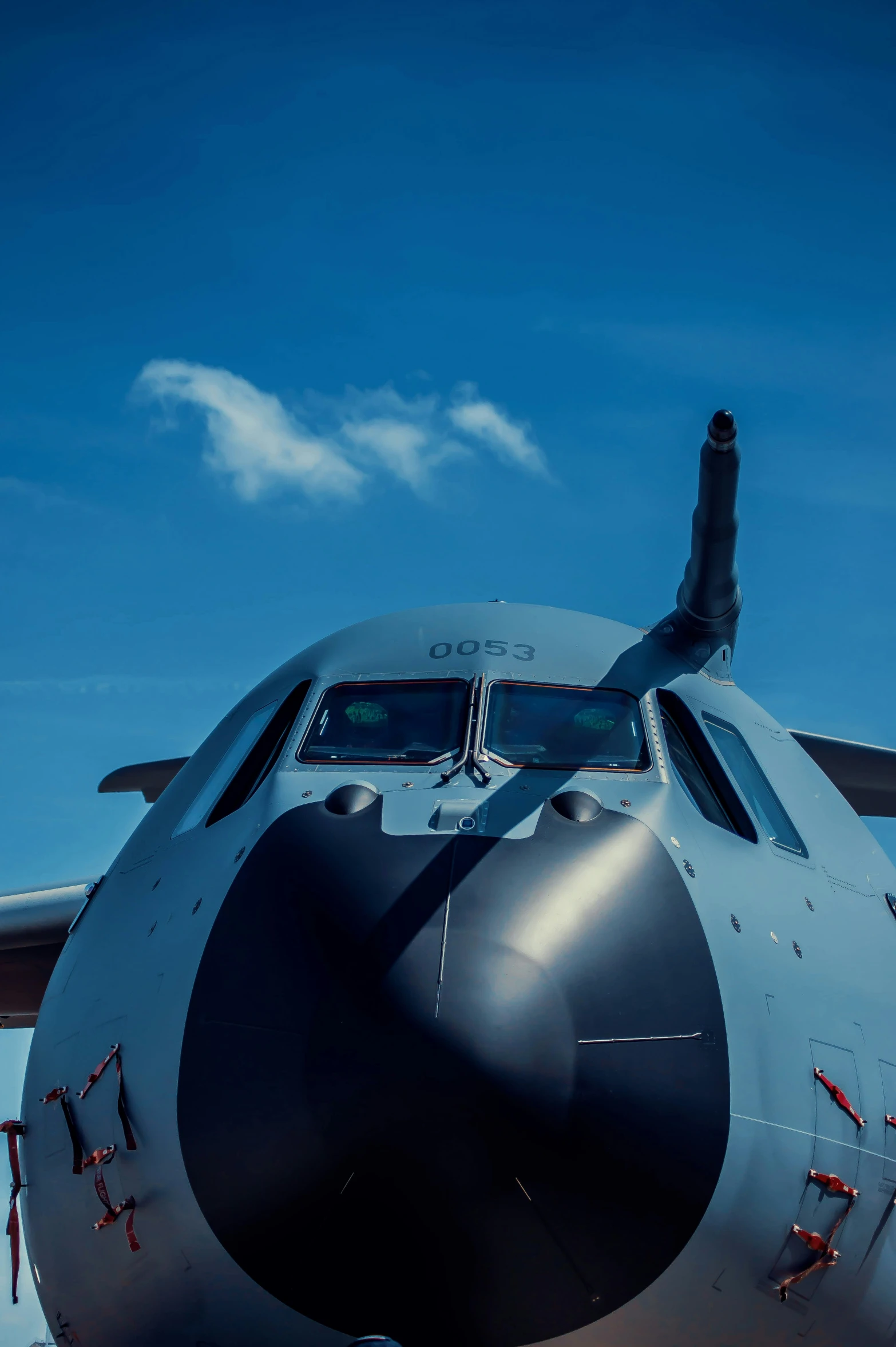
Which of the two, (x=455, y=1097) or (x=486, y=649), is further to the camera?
(x=486, y=649)

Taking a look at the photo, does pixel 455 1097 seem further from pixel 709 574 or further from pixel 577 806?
pixel 709 574

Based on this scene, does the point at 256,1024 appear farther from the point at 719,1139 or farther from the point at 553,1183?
the point at 719,1139

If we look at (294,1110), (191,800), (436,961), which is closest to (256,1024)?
(294,1110)

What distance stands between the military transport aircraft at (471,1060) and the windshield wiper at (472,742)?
1 centimetres

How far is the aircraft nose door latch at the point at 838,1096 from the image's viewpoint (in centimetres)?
430

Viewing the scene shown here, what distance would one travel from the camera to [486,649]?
5.97 m

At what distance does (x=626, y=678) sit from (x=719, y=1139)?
2.63m

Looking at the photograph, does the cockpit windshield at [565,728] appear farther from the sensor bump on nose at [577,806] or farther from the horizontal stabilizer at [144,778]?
the horizontal stabilizer at [144,778]

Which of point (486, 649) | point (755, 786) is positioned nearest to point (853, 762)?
point (755, 786)

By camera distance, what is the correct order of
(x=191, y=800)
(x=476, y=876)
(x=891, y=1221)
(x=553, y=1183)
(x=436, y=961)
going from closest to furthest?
(x=553, y=1183)
(x=436, y=961)
(x=476, y=876)
(x=891, y=1221)
(x=191, y=800)

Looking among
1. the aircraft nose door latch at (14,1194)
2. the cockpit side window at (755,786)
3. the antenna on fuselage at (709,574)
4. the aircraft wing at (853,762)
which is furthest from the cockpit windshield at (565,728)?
the aircraft wing at (853,762)

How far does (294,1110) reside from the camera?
3.63 metres

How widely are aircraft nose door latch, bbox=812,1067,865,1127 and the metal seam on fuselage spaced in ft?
0.30

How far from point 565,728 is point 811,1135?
2099 mm
